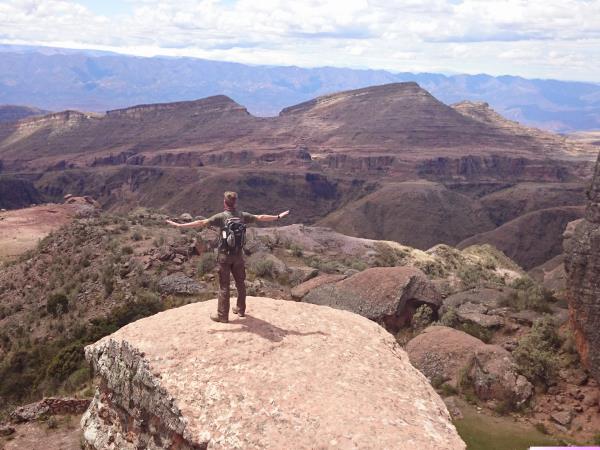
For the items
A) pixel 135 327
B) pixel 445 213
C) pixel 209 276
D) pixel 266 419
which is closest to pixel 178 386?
Result: pixel 266 419

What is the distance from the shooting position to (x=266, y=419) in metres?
8.24

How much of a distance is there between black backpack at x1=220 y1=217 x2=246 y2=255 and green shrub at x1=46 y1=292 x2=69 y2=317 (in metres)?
15.7

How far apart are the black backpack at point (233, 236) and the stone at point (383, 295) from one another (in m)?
10.00

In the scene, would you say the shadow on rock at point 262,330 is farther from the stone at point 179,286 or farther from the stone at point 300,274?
the stone at point 300,274

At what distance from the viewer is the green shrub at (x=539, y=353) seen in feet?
54.2

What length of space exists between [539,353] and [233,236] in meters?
11.5

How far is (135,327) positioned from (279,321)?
308 centimetres

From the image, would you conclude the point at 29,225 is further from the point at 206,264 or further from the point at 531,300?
the point at 531,300

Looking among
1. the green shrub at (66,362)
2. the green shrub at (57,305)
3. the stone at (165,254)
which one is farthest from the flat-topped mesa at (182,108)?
the green shrub at (66,362)

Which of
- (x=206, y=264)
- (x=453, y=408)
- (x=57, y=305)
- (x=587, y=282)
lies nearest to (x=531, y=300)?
(x=587, y=282)

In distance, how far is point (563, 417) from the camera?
15.2 m

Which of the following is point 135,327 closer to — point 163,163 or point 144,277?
point 144,277

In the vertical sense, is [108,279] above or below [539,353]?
below

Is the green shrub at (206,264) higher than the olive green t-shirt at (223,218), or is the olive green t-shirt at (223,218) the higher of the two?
the olive green t-shirt at (223,218)
